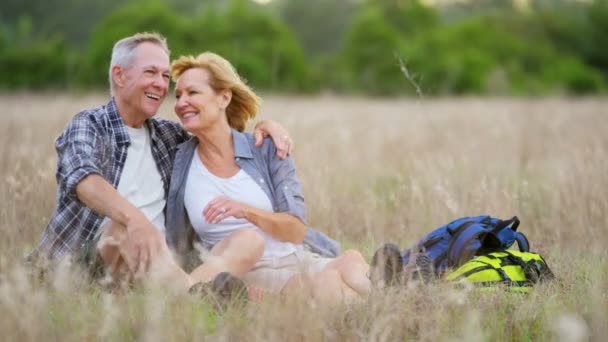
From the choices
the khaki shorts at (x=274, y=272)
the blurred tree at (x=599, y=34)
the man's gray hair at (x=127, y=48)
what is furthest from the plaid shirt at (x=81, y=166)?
the blurred tree at (x=599, y=34)

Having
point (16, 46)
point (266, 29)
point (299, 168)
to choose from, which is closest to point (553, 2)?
point (266, 29)

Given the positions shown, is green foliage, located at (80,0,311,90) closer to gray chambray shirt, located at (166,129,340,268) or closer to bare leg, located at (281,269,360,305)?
gray chambray shirt, located at (166,129,340,268)

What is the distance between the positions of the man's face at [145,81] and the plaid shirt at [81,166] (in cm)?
13

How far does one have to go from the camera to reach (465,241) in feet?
13.2

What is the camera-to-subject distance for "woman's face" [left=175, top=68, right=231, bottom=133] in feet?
13.4

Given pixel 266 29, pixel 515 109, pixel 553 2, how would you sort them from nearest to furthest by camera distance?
1. pixel 515 109
2. pixel 266 29
3. pixel 553 2

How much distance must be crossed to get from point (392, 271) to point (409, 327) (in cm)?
44

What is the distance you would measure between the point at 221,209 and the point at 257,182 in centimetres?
48

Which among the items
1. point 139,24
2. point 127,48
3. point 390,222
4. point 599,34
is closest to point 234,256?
point 127,48

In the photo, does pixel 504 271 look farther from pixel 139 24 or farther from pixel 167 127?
pixel 139 24

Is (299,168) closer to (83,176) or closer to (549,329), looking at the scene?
(83,176)

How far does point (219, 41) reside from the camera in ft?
99.7

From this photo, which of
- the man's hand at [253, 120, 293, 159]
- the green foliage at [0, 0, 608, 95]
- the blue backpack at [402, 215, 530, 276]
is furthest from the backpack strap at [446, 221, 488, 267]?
the green foliage at [0, 0, 608, 95]

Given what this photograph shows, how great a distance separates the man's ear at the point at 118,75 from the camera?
4.17m
